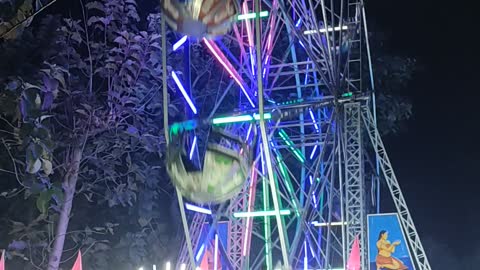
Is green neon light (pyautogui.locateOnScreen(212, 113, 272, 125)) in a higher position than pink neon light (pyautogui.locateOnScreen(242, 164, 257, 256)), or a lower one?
higher

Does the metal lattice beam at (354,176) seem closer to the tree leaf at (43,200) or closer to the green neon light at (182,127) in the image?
the green neon light at (182,127)

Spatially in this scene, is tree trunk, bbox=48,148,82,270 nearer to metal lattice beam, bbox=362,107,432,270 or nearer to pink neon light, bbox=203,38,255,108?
pink neon light, bbox=203,38,255,108

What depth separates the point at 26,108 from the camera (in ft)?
21.0

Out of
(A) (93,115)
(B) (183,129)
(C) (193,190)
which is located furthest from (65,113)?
(C) (193,190)

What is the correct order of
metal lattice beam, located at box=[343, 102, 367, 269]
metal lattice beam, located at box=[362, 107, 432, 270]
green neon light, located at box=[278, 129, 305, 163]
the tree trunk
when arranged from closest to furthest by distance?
metal lattice beam, located at box=[343, 102, 367, 269] → metal lattice beam, located at box=[362, 107, 432, 270] → the tree trunk → green neon light, located at box=[278, 129, 305, 163]

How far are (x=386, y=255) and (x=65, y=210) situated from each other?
4.64 metres

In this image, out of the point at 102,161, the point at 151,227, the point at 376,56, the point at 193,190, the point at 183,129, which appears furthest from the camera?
the point at 376,56

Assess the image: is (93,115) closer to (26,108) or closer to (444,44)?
(26,108)

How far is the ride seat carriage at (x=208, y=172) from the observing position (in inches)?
283

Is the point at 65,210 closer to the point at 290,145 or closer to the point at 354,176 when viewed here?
the point at 290,145

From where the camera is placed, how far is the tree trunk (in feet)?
28.3

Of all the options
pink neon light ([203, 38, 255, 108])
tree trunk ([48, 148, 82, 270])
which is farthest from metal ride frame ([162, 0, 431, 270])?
tree trunk ([48, 148, 82, 270])

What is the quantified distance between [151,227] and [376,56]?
5.43 m

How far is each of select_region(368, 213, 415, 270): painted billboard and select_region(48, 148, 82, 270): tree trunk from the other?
4.31 m
